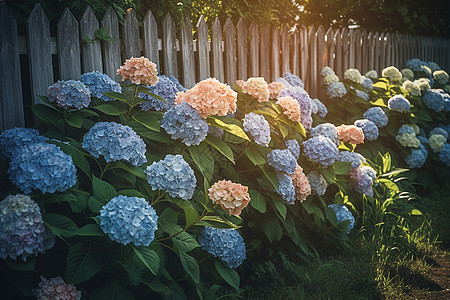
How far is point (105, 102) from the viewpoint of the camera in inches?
121

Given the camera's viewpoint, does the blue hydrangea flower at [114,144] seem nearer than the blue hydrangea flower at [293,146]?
Yes

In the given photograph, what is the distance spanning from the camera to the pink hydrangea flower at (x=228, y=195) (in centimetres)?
254

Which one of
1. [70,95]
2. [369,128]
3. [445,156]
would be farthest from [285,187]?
[445,156]

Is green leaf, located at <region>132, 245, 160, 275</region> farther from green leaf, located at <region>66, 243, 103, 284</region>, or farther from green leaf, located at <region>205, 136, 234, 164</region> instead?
green leaf, located at <region>205, 136, 234, 164</region>

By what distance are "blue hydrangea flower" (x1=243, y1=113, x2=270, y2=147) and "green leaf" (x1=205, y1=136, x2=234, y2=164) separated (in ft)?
1.04

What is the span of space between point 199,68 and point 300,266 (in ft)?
6.59

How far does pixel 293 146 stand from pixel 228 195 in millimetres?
1283

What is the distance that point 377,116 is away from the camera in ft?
17.9

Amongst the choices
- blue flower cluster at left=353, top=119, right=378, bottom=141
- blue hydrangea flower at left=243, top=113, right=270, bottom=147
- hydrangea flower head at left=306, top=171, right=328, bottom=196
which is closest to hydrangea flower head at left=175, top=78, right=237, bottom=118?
blue hydrangea flower at left=243, top=113, right=270, bottom=147

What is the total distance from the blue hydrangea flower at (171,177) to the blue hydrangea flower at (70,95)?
0.70 m

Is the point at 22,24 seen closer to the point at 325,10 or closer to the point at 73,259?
the point at 73,259

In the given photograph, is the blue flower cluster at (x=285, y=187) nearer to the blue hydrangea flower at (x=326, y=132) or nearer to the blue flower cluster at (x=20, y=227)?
the blue hydrangea flower at (x=326, y=132)

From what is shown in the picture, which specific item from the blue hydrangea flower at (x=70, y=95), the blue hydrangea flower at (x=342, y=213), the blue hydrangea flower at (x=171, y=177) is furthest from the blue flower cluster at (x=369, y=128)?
the blue hydrangea flower at (x=70, y=95)

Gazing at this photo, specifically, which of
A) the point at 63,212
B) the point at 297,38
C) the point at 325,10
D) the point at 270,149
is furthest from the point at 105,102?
the point at 325,10
